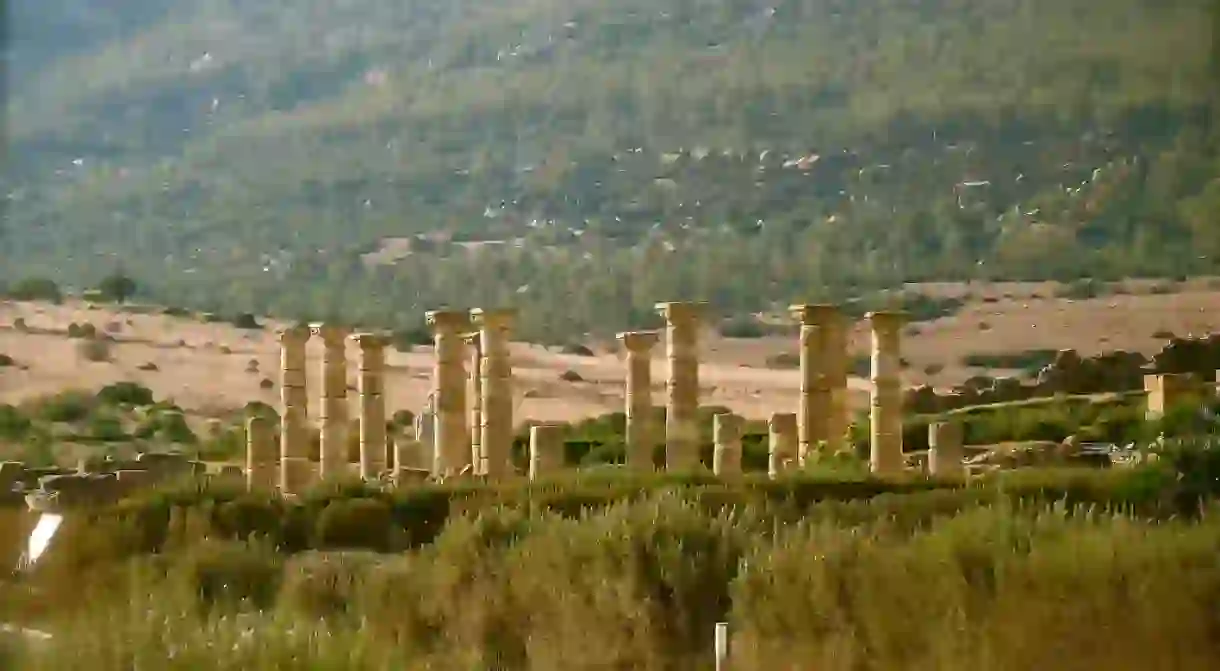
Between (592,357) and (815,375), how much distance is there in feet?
130

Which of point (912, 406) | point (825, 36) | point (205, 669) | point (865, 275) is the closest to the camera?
point (205, 669)

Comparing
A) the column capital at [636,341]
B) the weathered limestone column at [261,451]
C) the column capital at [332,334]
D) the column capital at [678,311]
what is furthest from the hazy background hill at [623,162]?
the column capital at [678,311]

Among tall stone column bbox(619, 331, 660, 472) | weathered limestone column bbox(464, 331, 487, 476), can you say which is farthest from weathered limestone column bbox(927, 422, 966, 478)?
weathered limestone column bbox(464, 331, 487, 476)

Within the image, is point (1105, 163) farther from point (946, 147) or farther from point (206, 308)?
point (206, 308)

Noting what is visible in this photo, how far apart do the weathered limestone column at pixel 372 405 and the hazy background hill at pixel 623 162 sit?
104 ft

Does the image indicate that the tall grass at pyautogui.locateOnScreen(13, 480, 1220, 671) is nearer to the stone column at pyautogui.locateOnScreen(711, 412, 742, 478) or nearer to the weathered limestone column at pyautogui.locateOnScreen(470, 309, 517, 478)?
the stone column at pyautogui.locateOnScreen(711, 412, 742, 478)

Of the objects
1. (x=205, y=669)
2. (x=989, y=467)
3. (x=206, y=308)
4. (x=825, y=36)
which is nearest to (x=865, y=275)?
(x=825, y=36)

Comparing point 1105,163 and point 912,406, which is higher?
point 1105,163

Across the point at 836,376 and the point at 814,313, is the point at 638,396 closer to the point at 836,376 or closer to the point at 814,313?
the point at 836,376

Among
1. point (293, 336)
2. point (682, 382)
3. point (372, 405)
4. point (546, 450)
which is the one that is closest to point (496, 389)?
point (546, 450)

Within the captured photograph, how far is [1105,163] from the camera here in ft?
190

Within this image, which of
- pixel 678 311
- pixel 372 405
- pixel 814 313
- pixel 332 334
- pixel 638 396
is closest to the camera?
pixel 814 313

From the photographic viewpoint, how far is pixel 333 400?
24.9 m

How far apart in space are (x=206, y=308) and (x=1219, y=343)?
121ft
